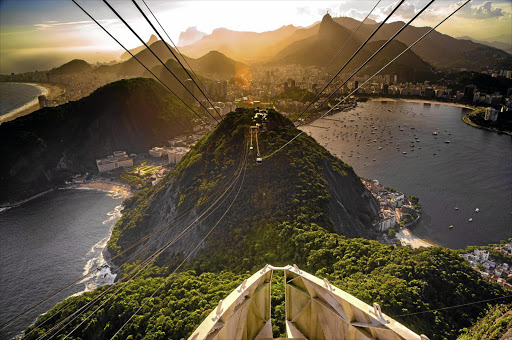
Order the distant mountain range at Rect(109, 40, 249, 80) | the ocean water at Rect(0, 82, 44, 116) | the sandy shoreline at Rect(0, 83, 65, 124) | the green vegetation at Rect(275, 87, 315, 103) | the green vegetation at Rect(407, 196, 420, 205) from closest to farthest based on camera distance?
the green vegetation at Rect(407, 196, 420, 205) → the ocean water at Rect(0, 82, 44, 116) → the sandy shoreline at Rect(0, 83, 65, 124) → the green vegetation at Rect(275, 87, 315, 103) → the distant mountain range at Rect(109, 40, 249, 80)

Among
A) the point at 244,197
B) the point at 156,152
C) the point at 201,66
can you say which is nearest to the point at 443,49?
the point at 201,66

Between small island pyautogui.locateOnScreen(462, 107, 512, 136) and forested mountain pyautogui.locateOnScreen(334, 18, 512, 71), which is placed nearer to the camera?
small island pyautogui.locateOnScreen(462, 107, 512, 136)

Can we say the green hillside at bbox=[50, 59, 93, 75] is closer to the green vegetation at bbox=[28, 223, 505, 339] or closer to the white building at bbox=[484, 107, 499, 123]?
the green vegetation at bbox=[28, 223, 505, 339]

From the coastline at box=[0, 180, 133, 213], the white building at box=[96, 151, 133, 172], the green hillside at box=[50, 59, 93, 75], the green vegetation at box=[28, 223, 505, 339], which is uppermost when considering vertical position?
the green hillside at box=[50, 59, 93, 75]

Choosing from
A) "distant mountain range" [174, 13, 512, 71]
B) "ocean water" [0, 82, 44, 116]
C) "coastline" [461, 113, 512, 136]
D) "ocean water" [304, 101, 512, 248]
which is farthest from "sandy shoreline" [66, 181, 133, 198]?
"distant mountain range" [174, 13, 512, 71]

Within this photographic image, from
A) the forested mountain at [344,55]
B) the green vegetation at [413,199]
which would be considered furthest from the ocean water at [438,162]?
the forested mountain at [344,55]

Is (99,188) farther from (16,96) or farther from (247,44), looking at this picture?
(247,44)

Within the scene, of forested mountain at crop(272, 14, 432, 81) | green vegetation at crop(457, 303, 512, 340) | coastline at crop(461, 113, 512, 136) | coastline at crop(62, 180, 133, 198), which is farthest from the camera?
forested mountain at crop(272, 14, 432, 81)

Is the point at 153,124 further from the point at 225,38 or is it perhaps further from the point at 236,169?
the point at 225,38
